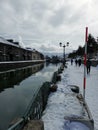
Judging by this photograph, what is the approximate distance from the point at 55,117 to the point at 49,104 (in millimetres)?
1803

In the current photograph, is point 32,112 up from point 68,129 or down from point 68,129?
up

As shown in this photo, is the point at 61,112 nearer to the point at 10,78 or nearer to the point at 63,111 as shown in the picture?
the point at 63,111

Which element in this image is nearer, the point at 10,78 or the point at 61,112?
the point at 61,112

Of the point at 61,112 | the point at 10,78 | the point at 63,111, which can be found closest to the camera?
the point at 61,112

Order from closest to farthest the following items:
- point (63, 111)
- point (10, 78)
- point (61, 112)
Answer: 1. point (61, 112)
2. point (63, 111)
3. point (10, 78)

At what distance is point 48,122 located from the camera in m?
6.27

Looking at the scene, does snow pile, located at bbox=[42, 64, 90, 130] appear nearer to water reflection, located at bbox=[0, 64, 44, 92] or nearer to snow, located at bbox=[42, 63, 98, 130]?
snow, located at bbox=[42, 63, 98, 130]

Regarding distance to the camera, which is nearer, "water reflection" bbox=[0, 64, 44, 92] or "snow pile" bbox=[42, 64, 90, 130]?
"snow pile" bbox=[42, 64, 90, 130]

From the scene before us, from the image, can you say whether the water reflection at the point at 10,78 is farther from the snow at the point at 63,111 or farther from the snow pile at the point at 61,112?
the snow at the point at 63,111

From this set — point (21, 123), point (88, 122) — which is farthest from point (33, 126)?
point (88, 122)

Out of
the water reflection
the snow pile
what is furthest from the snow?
the water reflection

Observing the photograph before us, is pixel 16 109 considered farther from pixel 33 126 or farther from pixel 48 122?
pixel 33 126

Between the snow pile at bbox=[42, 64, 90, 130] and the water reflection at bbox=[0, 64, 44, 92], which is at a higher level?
the snow pile at bbox=[42, 64, 90, 130]

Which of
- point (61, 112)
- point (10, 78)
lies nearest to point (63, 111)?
point (61, 112)
